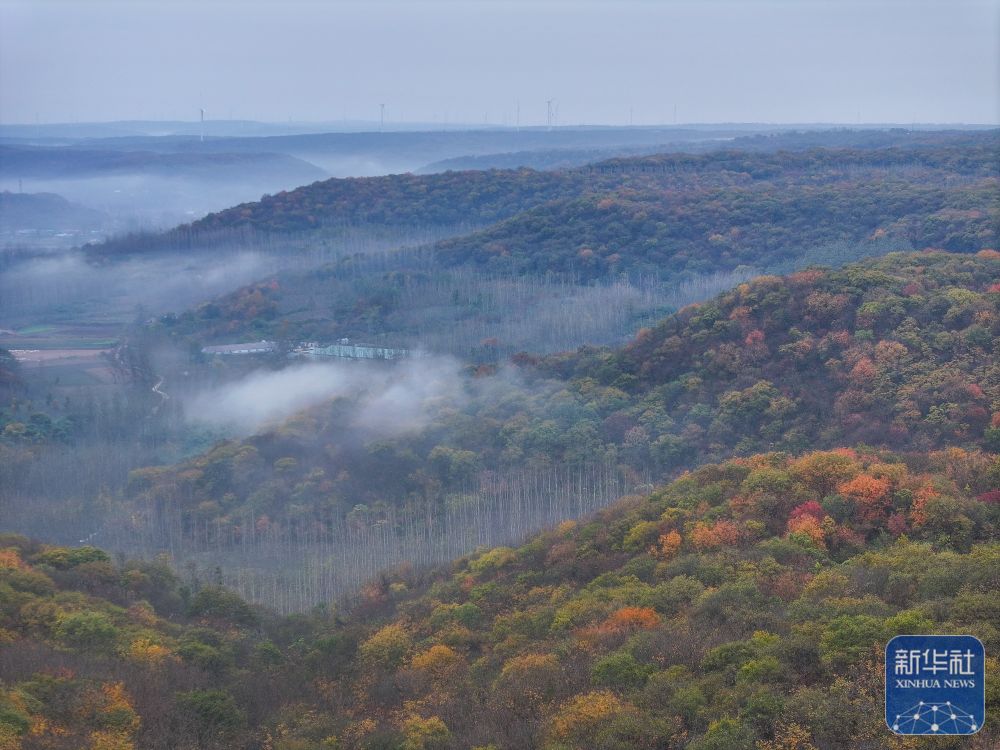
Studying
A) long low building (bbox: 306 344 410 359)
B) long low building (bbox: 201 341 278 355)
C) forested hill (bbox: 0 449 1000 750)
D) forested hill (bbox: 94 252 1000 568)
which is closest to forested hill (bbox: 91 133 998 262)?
long low building (bbox: 201 341 278 355)

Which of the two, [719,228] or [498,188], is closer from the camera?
[719,228]

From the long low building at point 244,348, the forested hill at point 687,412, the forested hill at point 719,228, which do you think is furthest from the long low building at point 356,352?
the forested hill at point 719,228

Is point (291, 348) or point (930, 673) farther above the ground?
point (930, 673)

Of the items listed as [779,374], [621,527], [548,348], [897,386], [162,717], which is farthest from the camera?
[548,348]

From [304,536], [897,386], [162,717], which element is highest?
[897,386]

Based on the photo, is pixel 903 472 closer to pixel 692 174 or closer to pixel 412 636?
pixel 412 636

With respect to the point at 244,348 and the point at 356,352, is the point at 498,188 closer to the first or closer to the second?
the point at 244,348

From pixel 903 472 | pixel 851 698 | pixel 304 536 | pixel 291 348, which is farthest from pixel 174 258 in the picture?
pixel 851 698

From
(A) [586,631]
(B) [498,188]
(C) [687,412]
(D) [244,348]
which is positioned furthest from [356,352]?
(A) [586,631]
